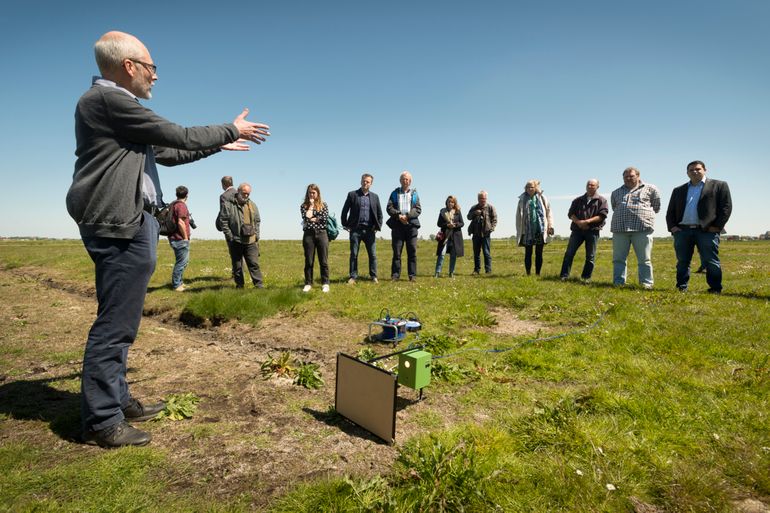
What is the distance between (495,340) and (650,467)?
12.1 feet

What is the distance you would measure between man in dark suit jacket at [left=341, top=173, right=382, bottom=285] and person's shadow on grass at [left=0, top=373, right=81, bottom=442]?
27.1ft

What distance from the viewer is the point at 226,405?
454 centimetres

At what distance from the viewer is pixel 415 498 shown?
2832 millimetres

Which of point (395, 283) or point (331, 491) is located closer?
point (331, 491)

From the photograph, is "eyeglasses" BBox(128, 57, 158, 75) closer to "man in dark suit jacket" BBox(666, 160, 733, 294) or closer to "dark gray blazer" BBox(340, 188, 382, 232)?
"dark gray blazer" BBox(340, 188, 382, 232)

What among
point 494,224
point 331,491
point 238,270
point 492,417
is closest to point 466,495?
point 331,491

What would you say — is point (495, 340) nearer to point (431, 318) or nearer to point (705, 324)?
point (431, 318)

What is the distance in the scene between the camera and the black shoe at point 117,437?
11.4 feet

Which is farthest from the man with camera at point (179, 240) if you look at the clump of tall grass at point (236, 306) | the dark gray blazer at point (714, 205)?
the dark gray blazer at point (714, 205)

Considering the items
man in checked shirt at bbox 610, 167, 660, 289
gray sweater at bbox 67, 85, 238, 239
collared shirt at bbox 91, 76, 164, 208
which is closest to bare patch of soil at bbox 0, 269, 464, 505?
gray sweater at bbox 67, 85, 238, 239

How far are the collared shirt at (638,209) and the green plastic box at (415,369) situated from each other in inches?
379

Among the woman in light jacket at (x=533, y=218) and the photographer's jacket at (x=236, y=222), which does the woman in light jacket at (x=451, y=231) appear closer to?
the woman in light jacket at (x=533, y=218)

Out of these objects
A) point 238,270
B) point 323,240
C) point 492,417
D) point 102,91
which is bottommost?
point 492,417

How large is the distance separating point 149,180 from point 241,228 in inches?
313
